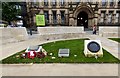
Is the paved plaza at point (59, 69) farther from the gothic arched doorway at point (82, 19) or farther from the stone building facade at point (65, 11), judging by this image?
the gothic arched doorway at point (82, 19)

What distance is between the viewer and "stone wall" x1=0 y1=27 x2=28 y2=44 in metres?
15.8

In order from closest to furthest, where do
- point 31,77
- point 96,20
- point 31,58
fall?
point 31,77
point 31,58
point 96,20

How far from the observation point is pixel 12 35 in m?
17.0

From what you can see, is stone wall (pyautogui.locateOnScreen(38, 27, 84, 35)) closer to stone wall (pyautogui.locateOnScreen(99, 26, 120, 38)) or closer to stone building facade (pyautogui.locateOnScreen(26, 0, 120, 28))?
stone wall (pyautogui.locateOnScreen(99, 26, 120, 38))

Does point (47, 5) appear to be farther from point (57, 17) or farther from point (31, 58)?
point (31, 58)

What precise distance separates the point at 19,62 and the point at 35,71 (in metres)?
1.90

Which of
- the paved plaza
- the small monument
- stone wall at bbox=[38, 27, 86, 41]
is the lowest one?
the paved plaza

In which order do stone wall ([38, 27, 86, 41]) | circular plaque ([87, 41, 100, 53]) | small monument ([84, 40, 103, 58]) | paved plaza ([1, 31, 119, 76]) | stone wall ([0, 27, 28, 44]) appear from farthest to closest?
stone wall ([38, 27, 86, 41])
stone wall ([0, 27, 28, 44])
circular plaque ([87, 41, 100, 53])
small monument ([84, 40, 103, 58])
paved plaza ([1, 31, 119, 76])

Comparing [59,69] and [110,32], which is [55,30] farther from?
[59,69]

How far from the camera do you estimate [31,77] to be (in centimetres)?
664

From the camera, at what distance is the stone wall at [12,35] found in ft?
51.7

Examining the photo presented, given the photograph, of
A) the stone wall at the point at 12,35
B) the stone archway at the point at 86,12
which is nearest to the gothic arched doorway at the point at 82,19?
the stone archway at the point at 86,12

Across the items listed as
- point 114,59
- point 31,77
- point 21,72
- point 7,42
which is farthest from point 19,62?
point 7,42

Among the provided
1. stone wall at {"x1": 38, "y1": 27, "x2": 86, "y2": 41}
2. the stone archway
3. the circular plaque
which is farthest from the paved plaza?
the stone archway
